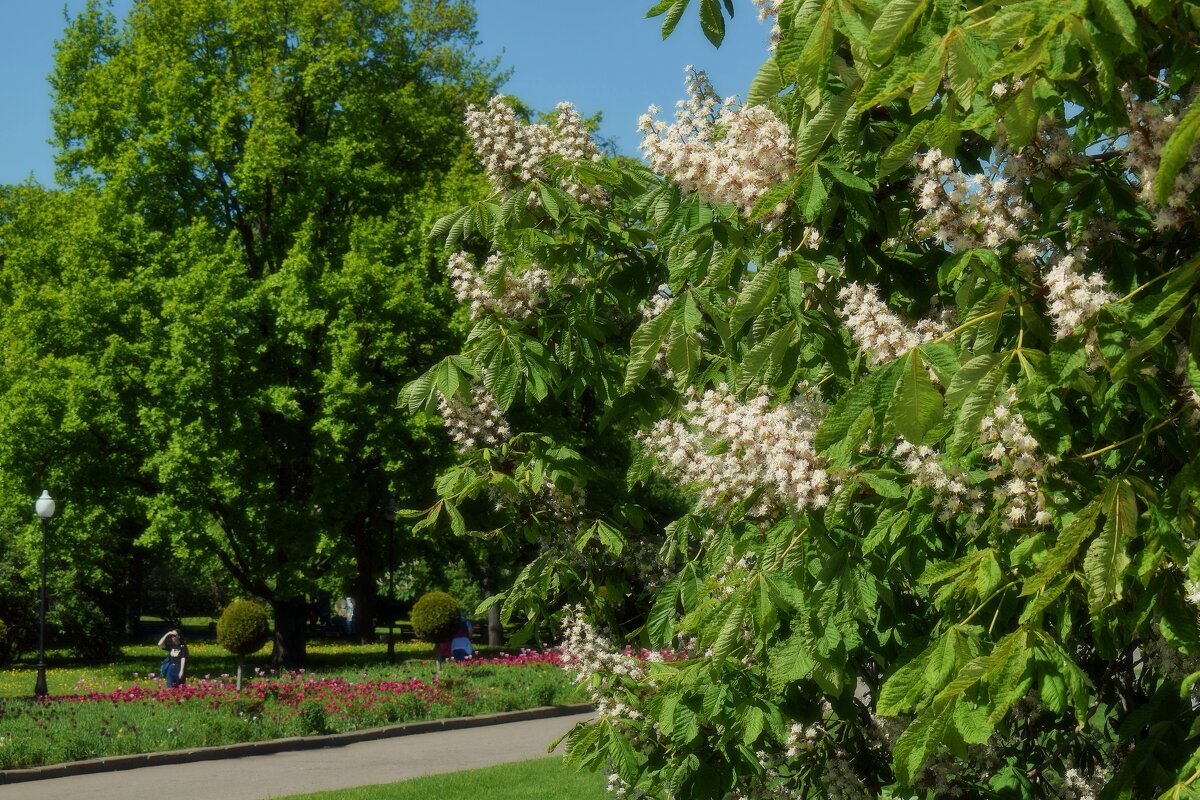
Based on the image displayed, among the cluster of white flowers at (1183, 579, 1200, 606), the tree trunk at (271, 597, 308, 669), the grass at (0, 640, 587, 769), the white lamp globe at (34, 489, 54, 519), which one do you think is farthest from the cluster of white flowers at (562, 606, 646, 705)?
the tree trunk at (271, 597, 308, 669)

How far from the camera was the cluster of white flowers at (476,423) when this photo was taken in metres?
5.66

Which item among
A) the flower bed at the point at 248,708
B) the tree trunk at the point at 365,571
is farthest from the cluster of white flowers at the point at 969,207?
the tree trunk at the point at 365,571

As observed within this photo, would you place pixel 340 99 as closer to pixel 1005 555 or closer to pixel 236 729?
pixel 236 729

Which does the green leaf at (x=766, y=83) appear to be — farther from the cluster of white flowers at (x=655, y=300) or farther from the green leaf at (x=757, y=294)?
the cluster of white flowers at (x=655, y=300)

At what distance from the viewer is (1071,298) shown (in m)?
2.52

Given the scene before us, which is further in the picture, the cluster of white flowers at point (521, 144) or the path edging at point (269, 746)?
the path edging at point (269, 746)

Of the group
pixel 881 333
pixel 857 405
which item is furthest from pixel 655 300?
pixel 857 405

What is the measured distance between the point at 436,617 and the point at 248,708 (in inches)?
341

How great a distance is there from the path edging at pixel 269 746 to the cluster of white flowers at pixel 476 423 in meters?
10.4

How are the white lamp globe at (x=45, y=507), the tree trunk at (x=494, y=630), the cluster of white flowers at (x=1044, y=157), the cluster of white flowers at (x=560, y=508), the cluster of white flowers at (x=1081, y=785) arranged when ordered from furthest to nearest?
the tree trunk at (x=494, y=630) → the white lamp globe at (x=45, y=507) → the cluster of white flowers at (x=560, y=508) → the cluster of white flowers at (x=1081, y=785) → the cluster of white flowers at (x=1044, y=157)

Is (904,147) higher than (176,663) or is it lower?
higher

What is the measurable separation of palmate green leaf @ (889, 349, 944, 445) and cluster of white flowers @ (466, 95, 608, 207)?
297cm

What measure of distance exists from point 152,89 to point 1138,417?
84.6ft

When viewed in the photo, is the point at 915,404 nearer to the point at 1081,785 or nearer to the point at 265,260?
the point at 1081,785
